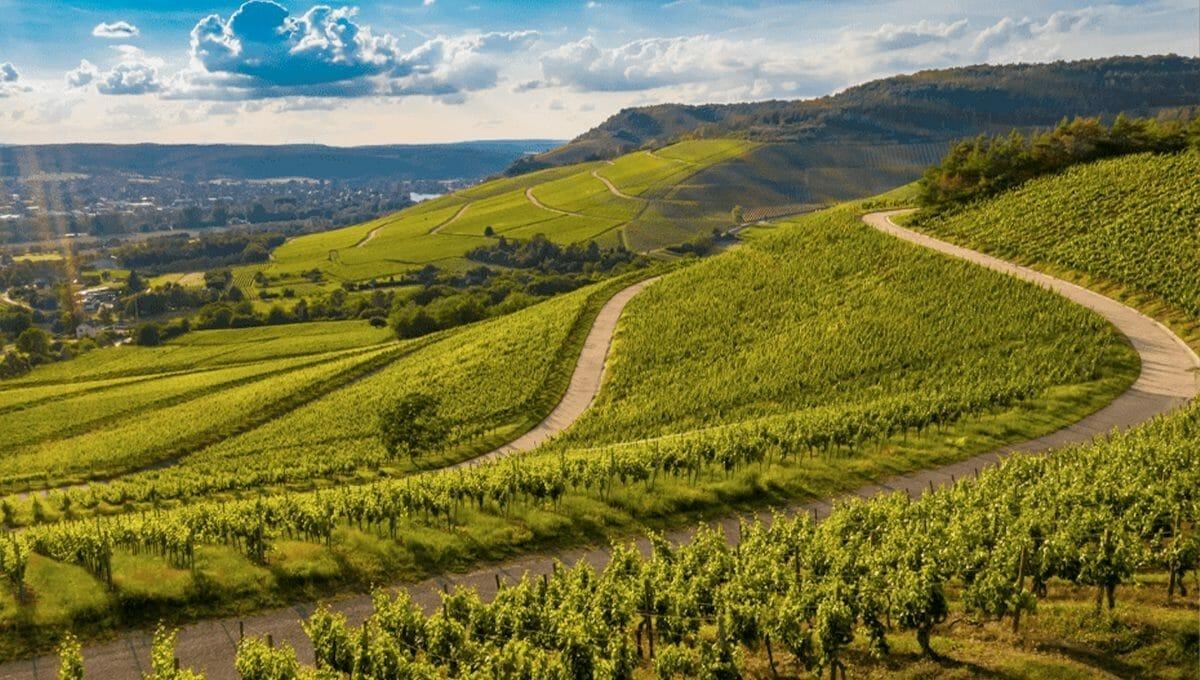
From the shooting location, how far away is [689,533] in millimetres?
34969

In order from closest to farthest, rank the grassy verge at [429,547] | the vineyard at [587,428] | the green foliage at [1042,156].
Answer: the grassy verge at [429,547] < the vineyard at [587,428] < the green foliage at [1042,156]

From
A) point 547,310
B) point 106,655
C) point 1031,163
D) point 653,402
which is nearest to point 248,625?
point 106,655

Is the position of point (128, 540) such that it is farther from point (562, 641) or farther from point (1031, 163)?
point (1031, 163)

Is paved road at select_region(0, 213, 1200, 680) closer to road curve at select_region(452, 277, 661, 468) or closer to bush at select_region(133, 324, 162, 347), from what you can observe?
road curve at select_region(452, 277, 661, 468)

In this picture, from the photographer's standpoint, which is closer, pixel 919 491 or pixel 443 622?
pixel 443 622

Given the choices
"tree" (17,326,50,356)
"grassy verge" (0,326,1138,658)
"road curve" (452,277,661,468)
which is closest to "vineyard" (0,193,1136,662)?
"grassy verge" (0,326,1138,658)

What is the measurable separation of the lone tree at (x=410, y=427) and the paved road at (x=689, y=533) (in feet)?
76.1

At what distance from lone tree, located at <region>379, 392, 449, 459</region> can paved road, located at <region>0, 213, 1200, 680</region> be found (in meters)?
23.2

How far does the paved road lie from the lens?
984 inches

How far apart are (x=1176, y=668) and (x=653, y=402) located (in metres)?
43.9

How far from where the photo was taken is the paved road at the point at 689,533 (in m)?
25.0

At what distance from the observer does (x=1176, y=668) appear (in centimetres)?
1955

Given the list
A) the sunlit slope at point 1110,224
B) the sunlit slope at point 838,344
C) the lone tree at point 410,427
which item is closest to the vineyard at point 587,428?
the sunlit slope at point 838,344

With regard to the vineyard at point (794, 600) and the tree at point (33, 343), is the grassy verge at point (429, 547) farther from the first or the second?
the tree at point (33, 343)
